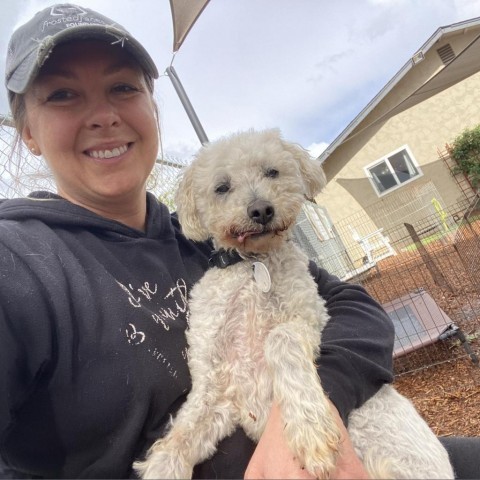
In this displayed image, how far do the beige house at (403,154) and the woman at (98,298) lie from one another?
49.1ft

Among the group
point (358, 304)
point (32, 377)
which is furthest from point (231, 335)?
point (32, 377)

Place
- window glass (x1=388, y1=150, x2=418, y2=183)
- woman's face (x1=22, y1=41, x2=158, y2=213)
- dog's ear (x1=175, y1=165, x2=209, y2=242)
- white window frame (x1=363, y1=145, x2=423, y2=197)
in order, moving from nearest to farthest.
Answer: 1. woman's face (x1=22, y1=41, x2=158, y2=213)
2. dog's ear (x1=175, y1=165, x2=209, y2=242)
3. white window frame (x1=363, y1=145, x2=423, y2=197)
4. window glass (x1=388, y1=150, x2=418, y2=183)

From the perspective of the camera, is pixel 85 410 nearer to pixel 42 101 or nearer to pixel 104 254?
pixel 104 254

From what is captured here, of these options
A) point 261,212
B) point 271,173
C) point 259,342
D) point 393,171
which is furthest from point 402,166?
point 259,342

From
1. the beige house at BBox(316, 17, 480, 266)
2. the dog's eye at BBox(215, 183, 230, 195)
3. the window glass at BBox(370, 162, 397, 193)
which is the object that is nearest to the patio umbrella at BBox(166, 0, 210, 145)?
the dog's eye at BBox(215, 183, 230, 195)

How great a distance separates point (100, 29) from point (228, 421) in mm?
1638

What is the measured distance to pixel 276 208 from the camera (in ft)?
7.27

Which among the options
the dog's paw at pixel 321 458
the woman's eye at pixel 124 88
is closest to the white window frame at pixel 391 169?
the woman's eye at pixel 124 88

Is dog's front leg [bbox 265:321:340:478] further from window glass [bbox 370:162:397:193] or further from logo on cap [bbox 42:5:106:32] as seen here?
window glass [bbox 370:162:397:193]

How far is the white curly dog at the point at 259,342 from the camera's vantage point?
155 centimetres

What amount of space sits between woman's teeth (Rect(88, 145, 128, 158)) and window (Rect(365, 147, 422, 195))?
673 inches

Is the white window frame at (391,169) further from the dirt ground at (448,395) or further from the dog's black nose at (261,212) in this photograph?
the dog's black nose at (261,212)

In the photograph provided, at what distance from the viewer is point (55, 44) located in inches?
62.9

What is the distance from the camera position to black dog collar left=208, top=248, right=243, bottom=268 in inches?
84.9
